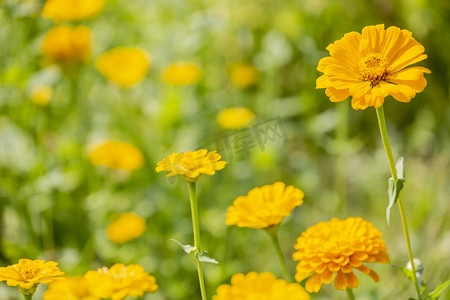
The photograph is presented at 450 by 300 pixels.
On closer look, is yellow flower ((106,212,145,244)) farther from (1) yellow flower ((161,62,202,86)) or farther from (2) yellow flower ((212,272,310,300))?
(2) yellow flower ((212,272,310,300))

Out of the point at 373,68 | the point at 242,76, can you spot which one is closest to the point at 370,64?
the point at 373,68

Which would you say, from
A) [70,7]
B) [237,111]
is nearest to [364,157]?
[237,111]

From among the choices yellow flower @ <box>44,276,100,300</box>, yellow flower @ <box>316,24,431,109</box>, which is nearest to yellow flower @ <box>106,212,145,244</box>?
yellow flower @ <box>44,276,100,300</box>

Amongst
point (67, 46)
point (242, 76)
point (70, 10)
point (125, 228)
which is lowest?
point (125, 228)

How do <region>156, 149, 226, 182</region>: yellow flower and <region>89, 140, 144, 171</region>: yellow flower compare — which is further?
<region>89, 140, 144, 171</region>: yellow flower

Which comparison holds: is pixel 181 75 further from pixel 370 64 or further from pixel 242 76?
pixel 370 64

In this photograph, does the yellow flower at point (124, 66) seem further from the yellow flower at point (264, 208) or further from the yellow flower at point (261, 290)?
the yellow flower at point (261, 290)

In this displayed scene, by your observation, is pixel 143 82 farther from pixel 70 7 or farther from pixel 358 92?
pixel 358 92
